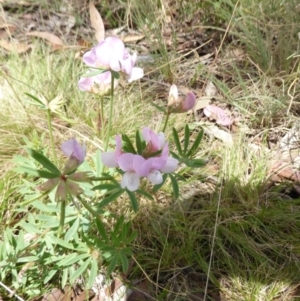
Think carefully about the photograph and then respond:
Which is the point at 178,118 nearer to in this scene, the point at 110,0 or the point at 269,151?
the point at 269,151

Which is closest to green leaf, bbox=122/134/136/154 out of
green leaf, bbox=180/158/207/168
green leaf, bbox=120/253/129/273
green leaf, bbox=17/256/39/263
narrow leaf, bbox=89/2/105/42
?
green leaf, bbox=180/158/207/168

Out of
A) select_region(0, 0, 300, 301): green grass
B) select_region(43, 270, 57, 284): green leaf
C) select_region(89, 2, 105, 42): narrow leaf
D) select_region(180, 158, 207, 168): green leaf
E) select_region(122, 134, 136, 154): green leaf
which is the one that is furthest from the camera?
select_region(89, 2, 105, 42): narrow leaf

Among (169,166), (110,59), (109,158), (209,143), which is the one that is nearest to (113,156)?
(109,158)

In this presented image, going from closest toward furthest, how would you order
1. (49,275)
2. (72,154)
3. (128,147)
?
(72,154) < (128,147) < (49,275)

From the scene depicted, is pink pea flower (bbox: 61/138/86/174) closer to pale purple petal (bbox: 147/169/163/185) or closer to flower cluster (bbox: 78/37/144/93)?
pale purple petal (bbox: 147/169/163/185)

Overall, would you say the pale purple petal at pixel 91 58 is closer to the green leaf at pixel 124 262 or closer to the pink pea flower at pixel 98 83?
the pink pea flower at pixel 98 83

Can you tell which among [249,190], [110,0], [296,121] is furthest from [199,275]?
[110,0]

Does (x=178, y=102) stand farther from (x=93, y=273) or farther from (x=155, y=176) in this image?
(x=93, y=273)
